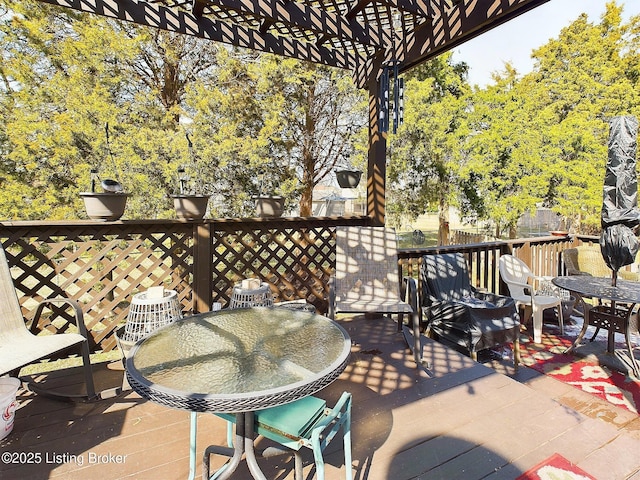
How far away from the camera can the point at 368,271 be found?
3.44 metres

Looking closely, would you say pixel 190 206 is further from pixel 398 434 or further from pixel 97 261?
pixel 398 434

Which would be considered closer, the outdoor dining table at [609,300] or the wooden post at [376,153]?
the outdoor dining table at [609,300]

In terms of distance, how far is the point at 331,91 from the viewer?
8.38 m

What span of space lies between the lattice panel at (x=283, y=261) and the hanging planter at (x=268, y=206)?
0.16 metres

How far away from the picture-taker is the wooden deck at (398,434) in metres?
A: 1.65

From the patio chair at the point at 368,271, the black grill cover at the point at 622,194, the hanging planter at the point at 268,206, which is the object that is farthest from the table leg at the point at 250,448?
the black grill cover at the point at 622,194

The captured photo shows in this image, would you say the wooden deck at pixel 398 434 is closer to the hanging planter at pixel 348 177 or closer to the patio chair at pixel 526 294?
the patio chair at pixel 526 294

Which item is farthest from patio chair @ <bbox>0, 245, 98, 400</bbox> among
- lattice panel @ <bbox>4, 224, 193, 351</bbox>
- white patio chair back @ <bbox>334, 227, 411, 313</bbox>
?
white patio chair back @ <bbox>334, 227, 411, 313</bbox>

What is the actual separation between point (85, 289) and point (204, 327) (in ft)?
5.69

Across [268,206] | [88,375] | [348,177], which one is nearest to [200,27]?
[268,206]

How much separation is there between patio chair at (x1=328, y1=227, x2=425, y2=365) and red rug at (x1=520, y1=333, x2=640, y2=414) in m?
1.27

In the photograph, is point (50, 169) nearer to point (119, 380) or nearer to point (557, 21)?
point (119, 380)

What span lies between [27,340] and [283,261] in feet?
7.23

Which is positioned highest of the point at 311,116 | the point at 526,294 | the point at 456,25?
the point at 311,116
